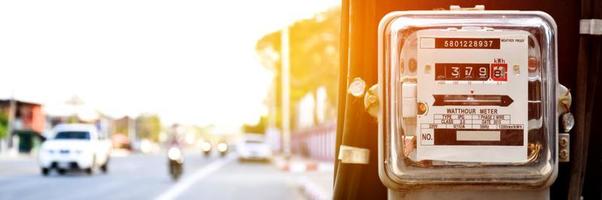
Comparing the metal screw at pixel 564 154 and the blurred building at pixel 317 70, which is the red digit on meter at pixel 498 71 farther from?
the blurred building at pixel 317 70

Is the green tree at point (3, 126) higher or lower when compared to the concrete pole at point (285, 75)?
lower

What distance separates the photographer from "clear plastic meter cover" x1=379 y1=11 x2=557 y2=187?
3377 millimetres

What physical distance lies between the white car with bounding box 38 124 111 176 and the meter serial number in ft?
→ 86.1

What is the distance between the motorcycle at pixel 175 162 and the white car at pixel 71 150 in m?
4.32

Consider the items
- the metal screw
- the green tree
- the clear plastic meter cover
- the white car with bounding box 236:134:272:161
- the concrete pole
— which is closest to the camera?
the clear plastic meter cover

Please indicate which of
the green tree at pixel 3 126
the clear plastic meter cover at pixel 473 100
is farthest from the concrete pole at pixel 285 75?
the clear plastic meter cover at pixel 473 100

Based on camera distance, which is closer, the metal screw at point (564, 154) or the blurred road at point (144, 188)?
the metal screw at point (564, 154)

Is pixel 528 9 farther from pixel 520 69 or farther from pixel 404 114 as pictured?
pixel 404 114

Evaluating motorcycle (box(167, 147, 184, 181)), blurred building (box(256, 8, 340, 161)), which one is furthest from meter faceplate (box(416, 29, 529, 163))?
blurred building (box(256, 8, 340, 161))

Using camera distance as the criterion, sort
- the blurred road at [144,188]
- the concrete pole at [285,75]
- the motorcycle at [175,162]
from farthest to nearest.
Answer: the concrete pole at [285,75] < the motorcycle at [175,162] < the blurred road at [144,188]

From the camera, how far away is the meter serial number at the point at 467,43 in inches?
133

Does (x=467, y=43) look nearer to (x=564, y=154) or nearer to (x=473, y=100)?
(x=473, y=100)

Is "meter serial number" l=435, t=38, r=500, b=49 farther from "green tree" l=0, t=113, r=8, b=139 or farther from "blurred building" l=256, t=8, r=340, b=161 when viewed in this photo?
"green tree" l=0, t=113, r=8, b=139

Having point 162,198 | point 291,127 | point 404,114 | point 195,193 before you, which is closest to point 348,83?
point 404,114
